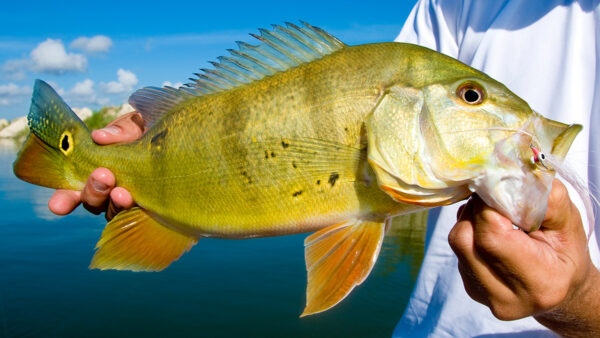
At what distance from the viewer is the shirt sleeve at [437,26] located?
2899 millimetres

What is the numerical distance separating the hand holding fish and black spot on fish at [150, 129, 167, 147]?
1.45m

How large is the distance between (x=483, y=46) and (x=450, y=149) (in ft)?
4.20

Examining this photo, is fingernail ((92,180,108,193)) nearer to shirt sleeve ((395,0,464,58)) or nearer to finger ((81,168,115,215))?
finger ((81,168,115,215))

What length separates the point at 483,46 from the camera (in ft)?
8.63

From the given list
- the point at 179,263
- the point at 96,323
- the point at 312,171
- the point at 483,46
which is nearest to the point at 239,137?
the point at 312,171

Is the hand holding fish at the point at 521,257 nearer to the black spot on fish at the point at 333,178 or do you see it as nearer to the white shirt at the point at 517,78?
the black spot on fish at the point at 333,178

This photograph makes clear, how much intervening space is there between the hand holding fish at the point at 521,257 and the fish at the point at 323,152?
0.21 ft

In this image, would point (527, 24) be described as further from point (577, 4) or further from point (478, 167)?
point (478, 167)

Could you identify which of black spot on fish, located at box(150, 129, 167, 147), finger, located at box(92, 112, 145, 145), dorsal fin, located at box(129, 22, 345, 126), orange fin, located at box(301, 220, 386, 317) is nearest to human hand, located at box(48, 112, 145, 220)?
finger, located at box(92, 112, 145, 145)

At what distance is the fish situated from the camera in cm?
160

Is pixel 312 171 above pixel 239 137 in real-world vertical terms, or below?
below

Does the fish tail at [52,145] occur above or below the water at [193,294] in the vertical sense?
above

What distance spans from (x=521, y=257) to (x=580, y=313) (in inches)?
26.9

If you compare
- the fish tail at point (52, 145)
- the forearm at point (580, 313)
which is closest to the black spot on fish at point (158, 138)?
the fish tail at point (52, 145)
